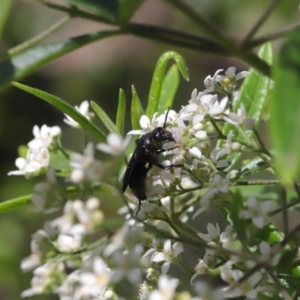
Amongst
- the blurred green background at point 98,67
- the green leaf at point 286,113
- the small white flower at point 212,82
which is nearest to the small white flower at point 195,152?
the small white flower at point 212,82

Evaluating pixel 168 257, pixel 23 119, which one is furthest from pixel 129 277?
pixel 23 119

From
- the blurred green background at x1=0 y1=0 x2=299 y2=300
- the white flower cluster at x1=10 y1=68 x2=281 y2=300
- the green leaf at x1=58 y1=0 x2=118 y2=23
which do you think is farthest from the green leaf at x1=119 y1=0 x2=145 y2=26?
the blurred green background at x1=0 y1=0 x2=299 y2=300

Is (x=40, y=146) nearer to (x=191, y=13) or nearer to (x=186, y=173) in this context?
(x=186, y=173)

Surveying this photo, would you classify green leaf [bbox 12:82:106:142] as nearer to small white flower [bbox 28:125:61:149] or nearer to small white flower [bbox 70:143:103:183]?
small white flower [bbox 28:125:61:149]

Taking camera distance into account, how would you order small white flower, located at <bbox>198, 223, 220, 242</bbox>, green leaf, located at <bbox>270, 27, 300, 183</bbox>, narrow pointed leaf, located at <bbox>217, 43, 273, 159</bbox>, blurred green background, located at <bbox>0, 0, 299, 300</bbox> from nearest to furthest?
green leaf, located at <bbox>270, 27, 300, 183</bbox>, small white flower, located at <bbox>198, 223, 220, 242</bbox>, narrow pointed leaf, located at <bbox>217, 43, 273, 159</bbox>, blurred green background, located at <bbox>0, 0, 299, 300</bbox>

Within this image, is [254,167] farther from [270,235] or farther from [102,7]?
[102,7]

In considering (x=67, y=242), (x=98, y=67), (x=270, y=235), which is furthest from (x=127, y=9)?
(x=98, y=67)
